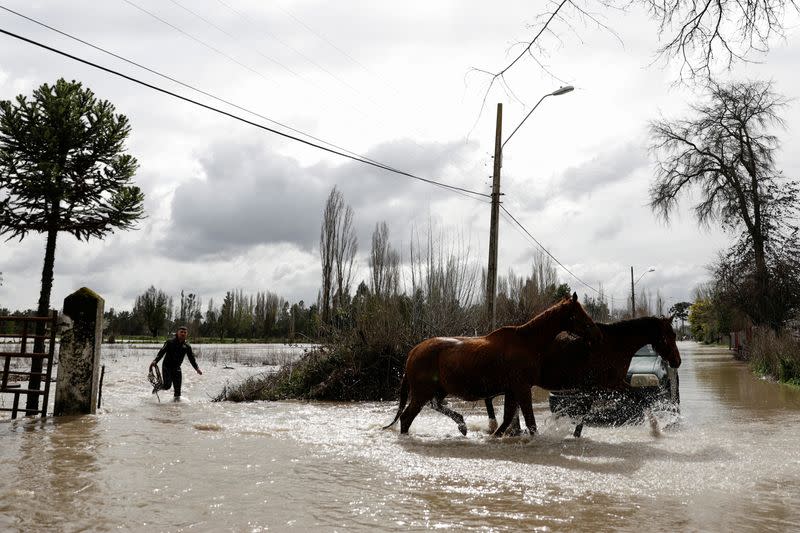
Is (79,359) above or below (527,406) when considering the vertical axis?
above

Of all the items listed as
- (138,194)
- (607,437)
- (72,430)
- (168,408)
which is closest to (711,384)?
(607,437)

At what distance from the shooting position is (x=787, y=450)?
27.5 feet

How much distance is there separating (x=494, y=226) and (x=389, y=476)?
41.2 feet

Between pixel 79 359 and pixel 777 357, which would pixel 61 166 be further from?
pixel 777 357

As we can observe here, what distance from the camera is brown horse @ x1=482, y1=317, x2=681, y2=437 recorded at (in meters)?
9.25

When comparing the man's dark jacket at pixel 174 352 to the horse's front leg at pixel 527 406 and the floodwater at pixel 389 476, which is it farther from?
the horse's front leg at pixel 527 406

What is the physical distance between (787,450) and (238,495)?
675cm

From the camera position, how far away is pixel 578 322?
8992 millimetres

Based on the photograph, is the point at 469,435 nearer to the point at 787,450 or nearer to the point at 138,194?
the point at 787,450

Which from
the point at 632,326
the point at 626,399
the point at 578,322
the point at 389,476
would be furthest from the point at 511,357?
the point at 389,476

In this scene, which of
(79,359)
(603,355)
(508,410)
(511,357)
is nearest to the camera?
(511,357)

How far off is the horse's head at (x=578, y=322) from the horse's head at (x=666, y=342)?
3.69 ft

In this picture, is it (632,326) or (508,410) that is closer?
(508,410)

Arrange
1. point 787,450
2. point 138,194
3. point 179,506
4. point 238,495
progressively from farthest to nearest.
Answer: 1. point 138,194
2. point 787,450
3. point 238,495
4. point 179,506
